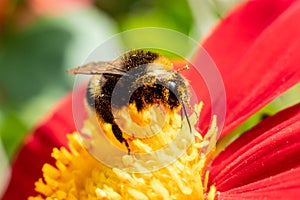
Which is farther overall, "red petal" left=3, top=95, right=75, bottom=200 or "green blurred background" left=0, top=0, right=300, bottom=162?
"green blurred background" left=0, top=0, right=300, bottom=162

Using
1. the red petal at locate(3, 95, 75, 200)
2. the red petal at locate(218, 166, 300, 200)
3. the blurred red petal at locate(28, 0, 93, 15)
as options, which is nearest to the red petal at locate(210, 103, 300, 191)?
the red petal at locate(218, 166, 300, 200)

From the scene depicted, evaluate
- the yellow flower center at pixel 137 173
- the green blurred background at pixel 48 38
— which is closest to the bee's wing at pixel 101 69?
the yellow flower center at pixel 137 173

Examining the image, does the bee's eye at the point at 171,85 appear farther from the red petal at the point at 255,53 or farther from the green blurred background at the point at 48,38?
the green blurred background at the point at 48,38

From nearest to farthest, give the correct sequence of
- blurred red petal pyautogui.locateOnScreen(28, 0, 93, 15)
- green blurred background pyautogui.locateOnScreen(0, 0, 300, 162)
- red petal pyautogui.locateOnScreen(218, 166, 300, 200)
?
1. red petal pyautogui.locateOnScreen(218, 166, 300, 200)
2. green blurred background pyautogui.locateOnScreen(0, 0, 300, 162)
3. blurred red petal pyautogui.locateOnScreen(28, 0, 93, 15)

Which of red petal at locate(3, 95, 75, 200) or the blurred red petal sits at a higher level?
the blurred red petal

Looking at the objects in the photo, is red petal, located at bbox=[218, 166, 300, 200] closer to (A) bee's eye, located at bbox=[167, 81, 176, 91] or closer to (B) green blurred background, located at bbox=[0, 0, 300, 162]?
(A) bee's eye, located at bbox=[167, 81, 176, 91]

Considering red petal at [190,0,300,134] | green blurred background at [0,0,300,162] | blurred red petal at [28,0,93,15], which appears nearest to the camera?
red petal at [190,0,300,134]

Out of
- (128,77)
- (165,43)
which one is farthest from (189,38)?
(128,77)
